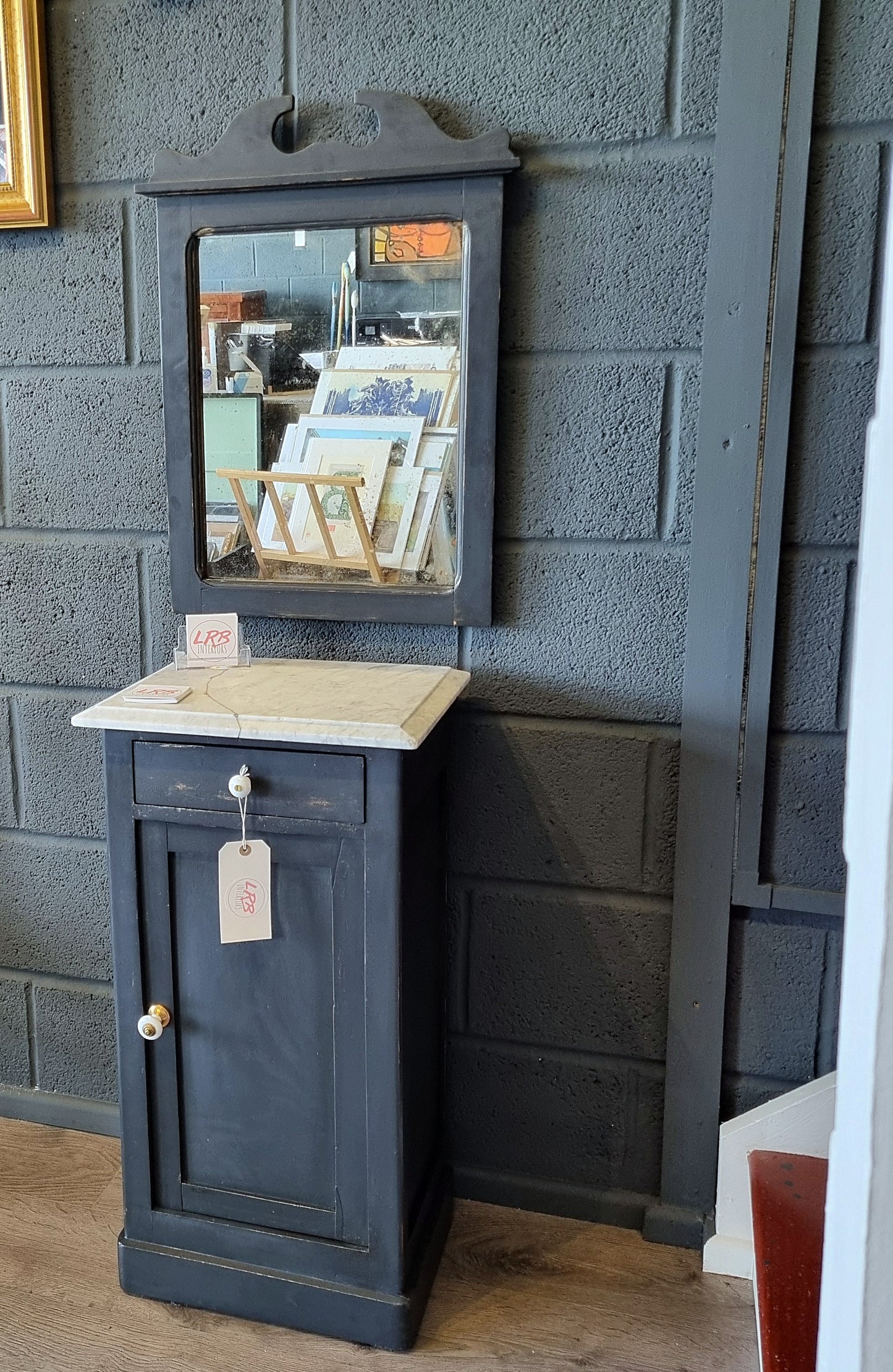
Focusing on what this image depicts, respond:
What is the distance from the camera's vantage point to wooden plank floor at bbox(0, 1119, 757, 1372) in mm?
1427

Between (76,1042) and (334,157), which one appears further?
(76,1042)

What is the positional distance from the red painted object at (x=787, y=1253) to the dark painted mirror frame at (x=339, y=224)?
93 cm

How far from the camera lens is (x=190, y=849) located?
1403 millimetres

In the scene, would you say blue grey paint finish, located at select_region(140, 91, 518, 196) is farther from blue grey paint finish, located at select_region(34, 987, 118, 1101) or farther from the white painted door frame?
blue grey paint finish, located at select_region(34, 987, 118, 1101)

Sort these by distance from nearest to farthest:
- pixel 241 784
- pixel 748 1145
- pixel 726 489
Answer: pixel 241 784
pixel 726 489
pixel 748 1145

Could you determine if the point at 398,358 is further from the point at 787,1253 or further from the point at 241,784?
the point at 787,1253

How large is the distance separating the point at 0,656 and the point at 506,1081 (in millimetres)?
1157

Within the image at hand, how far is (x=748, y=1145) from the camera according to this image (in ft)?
5.14

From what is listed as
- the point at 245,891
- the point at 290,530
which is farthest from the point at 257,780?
the point at 290,530

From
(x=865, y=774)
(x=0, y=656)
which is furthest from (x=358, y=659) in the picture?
(x=865, y=774)

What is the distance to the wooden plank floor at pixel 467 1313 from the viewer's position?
1427 mm

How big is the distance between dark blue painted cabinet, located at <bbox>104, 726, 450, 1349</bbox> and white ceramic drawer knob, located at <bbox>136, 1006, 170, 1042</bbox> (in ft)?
0.04

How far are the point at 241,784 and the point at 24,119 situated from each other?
1.12 metres

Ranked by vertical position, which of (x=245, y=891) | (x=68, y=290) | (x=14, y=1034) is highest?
(x=68, y=290)
